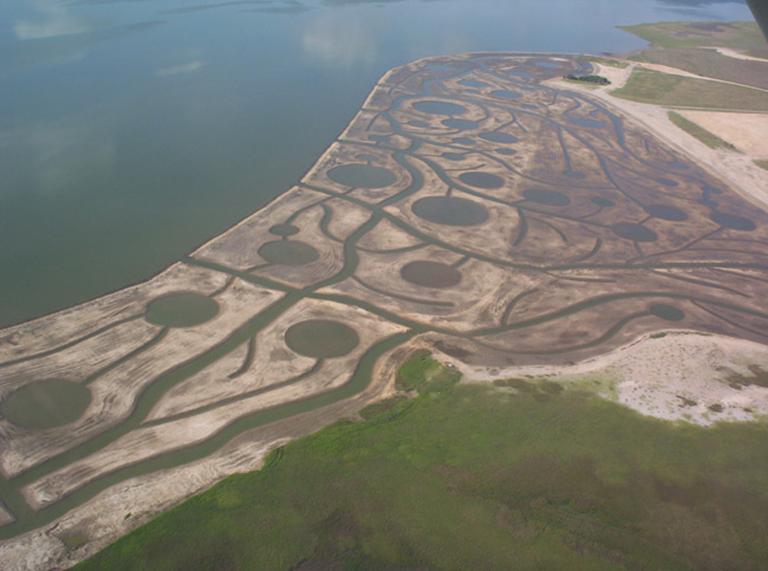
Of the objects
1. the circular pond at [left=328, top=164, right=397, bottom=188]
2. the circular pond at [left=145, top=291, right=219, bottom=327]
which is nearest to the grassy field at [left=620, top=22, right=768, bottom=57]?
the circular pond at [left=328, top=164, right=397, bottom=188]

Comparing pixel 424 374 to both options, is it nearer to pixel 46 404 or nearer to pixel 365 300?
pixel 365 300

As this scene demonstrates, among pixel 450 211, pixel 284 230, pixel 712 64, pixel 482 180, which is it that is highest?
pixel 712 64

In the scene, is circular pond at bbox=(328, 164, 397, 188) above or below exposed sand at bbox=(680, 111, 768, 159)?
below

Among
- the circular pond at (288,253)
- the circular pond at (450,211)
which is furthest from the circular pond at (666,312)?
the circular pond at (288,253)

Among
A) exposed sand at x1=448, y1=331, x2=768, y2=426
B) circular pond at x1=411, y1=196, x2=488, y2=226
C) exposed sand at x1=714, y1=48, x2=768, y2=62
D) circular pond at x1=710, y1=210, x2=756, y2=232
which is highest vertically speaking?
exposed sand at x1=714, y1=48, x2=768, y2=62

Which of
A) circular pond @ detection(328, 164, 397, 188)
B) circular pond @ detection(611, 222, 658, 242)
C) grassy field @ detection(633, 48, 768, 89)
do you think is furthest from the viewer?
grassy field @ detection(633, 48, 768, 89)

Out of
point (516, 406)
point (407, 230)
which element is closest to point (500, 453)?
point (516, 406)

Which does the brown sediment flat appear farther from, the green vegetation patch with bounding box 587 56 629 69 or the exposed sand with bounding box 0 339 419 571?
the green vegetation patch with bounding box 587 56 629 69

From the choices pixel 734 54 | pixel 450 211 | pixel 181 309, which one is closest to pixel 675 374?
pixel 450 211
